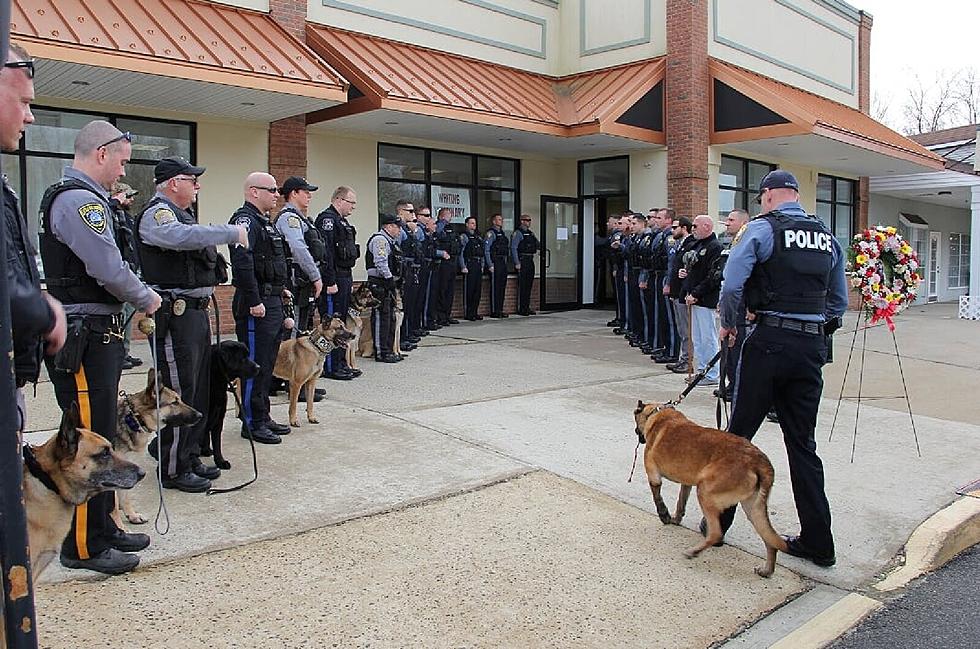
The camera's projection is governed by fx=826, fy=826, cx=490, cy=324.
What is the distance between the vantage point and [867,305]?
7.23 metres

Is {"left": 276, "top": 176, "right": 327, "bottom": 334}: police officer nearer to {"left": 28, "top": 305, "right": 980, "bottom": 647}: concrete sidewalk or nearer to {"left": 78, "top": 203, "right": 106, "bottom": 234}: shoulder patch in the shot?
{"left": 28, "top": 305, "right": 980, "bottom": 647}: concrete sidewalk

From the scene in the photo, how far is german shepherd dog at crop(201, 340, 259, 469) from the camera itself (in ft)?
17.9

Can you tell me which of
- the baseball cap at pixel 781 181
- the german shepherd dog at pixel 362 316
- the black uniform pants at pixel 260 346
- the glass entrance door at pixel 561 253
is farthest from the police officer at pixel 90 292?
the glass entrance door at pixel 561 253

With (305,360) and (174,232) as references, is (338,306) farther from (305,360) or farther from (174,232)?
(174,232)

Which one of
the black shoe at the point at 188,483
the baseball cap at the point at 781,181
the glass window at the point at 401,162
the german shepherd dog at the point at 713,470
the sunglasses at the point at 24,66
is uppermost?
the glass window at the point at 401,162

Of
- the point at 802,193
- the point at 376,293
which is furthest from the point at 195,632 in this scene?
the point at 802,193

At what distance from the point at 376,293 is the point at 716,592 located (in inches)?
268

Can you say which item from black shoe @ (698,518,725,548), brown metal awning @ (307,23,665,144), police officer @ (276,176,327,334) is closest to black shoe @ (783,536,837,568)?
black shoe @ (698,518,725,548)

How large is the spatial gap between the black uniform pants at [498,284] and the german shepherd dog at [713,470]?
11.4 m

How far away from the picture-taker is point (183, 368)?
16.2ft

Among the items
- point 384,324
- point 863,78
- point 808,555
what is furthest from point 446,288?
point 863,78

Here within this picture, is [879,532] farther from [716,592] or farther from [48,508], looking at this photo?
[48,508]

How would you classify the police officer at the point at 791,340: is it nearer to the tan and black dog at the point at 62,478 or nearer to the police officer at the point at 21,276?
the tan and black dog at the point at 62,478

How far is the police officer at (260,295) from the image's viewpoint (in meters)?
6.17
